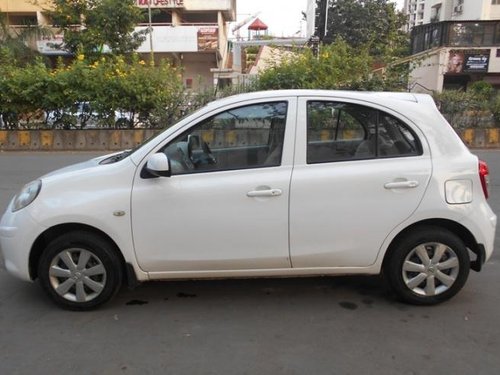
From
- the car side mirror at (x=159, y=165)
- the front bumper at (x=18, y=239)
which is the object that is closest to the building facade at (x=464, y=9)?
the car side mirror at (x=159, y=165)

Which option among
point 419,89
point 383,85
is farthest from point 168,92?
point 419,89

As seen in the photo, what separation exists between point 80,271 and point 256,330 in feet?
4.52

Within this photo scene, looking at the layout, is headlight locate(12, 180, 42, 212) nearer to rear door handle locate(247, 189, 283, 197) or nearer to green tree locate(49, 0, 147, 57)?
rear door handle locate(247, 189, 283, 197)

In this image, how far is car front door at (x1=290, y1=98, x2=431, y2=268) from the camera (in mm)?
3850

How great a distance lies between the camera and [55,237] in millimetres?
3949

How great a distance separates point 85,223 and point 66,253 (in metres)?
Answer: 0.29

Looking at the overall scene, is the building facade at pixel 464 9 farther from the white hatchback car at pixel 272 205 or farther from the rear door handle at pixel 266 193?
the rear door handle at pixel 266 193

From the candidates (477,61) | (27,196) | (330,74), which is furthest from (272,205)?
(477,61)

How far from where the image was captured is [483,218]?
399 centimetres

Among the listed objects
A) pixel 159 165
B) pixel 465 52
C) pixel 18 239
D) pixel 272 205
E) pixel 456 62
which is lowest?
pixel 18 239

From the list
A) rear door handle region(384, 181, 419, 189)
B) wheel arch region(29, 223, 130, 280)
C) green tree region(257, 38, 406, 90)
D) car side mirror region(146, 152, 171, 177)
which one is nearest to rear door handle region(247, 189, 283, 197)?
car side mirror region(146, 152, 171, 177)

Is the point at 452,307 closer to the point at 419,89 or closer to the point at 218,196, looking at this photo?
the point at 218,196

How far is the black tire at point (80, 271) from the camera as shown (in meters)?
3.88

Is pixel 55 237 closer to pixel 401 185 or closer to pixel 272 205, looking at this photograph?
pixel 272 205
